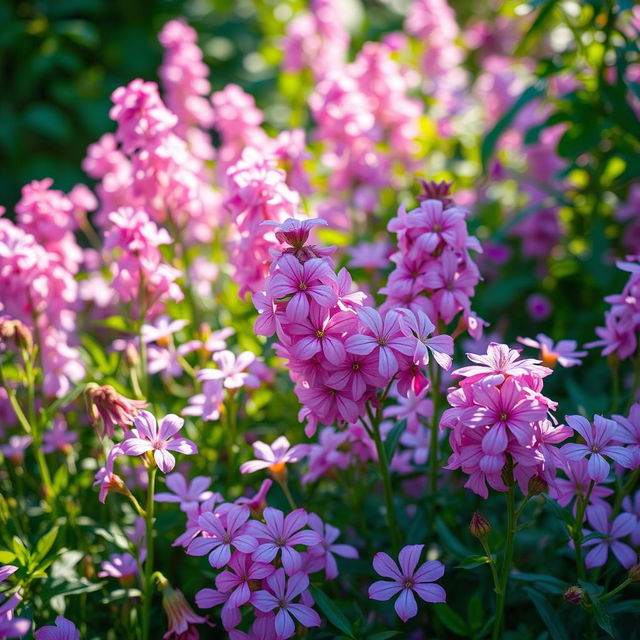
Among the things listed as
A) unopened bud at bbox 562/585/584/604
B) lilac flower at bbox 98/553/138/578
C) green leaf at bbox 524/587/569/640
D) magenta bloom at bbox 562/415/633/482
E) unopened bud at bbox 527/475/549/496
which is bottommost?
lilac flower at bbox 98/553/138/578

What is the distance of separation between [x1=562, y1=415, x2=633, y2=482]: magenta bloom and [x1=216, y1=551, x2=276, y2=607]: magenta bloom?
18.4 inches

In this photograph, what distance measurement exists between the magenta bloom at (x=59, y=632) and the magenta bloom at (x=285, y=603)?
286mm

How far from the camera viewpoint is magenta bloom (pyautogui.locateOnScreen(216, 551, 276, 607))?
3.56ft

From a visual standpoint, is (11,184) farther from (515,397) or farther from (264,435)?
(515,397)

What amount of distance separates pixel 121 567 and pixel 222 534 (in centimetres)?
30

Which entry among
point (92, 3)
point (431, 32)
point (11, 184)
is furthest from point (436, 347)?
point (11, 184)

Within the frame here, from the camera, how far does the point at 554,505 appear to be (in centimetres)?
113

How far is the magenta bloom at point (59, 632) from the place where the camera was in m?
1.11

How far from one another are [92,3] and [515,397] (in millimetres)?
3186

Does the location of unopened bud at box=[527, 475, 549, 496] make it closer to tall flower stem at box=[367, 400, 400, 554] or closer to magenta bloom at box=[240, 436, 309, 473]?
tall flower stem at box=[367, 400, 400, 554]

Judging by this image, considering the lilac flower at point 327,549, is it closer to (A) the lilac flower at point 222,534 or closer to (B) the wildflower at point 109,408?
(A) the lilac flower at point 222,534

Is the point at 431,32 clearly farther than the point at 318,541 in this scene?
Yes

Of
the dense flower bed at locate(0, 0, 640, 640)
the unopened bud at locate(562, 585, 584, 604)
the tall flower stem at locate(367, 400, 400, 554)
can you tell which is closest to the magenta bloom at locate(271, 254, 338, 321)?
the dense flower bed at locate(0, 0, 640, 640)

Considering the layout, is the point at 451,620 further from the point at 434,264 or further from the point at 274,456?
the point at 434,264
